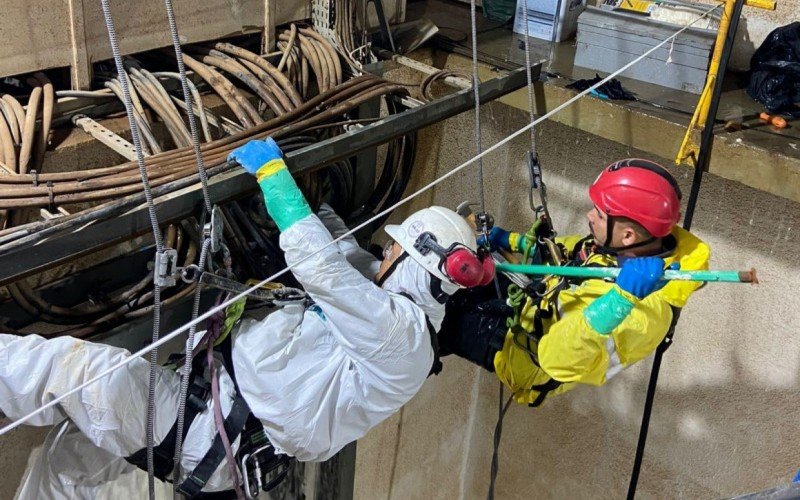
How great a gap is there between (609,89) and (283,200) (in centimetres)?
167

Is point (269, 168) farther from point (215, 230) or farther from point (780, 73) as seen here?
point (780, 73)

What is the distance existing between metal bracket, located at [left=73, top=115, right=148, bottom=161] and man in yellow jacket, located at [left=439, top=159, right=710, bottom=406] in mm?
1063

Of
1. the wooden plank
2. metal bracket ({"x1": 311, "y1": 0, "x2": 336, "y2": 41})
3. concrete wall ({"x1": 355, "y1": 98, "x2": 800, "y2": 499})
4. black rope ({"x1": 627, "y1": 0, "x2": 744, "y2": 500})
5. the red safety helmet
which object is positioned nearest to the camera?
the red safety helmet

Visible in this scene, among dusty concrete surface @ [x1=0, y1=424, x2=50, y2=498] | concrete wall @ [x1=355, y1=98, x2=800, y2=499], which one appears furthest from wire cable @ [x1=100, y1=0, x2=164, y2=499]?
concrete wall @ [x1=355, y1=98, x2=800, y2=499]

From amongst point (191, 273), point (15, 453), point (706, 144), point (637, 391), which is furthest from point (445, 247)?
point (637, 391)

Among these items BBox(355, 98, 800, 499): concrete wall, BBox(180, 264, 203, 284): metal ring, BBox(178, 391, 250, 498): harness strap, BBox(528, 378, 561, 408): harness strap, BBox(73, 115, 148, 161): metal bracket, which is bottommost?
BBox(355, 98, 800, 499): concrete wall

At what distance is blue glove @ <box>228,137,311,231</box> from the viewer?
181 cm

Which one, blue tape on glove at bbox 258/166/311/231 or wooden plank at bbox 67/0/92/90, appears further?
wooden plank at bbox 67/0/92/90

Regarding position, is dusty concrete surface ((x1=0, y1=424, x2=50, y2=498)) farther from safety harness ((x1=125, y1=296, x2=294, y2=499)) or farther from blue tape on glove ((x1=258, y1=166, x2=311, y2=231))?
blue tape on glove ((x1=258, y1=166, x2=311, y2=231))

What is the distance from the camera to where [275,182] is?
6.04 ft

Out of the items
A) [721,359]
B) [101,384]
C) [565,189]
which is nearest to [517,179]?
[565,189]

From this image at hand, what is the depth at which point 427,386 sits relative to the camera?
170 inches

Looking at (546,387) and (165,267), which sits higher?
(165,267)

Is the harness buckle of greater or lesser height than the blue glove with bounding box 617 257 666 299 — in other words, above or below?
below
